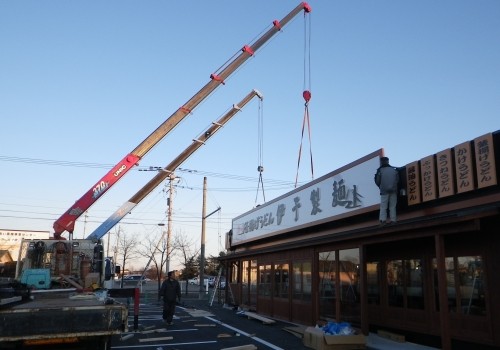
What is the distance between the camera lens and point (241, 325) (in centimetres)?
1620

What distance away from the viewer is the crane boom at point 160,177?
724 inches

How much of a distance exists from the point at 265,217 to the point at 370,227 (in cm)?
890

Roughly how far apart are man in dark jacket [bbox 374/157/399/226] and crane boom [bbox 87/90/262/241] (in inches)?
426

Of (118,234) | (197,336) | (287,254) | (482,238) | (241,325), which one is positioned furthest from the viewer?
(118,234)

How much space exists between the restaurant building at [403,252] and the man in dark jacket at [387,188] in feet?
1.05

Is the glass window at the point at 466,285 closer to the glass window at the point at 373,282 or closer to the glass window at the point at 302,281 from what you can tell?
the glass window at the point at 373,282

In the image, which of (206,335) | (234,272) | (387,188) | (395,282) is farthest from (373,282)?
(234,272)

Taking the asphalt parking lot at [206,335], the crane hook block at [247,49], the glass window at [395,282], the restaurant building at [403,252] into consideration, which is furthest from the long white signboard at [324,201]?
the crane hook block at [247,49]

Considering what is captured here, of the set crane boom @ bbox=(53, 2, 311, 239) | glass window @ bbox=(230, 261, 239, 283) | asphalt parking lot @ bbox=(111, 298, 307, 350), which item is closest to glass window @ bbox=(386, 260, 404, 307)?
asphalt parking lot @ bbox=(111, 298, 307, 350)

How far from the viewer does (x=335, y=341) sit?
10875mm

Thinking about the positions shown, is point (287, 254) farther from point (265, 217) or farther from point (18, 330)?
point (18, 330)

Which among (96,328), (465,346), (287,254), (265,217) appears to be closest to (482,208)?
(465,346)

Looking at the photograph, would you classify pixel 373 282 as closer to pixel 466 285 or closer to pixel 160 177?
pixel 466 285

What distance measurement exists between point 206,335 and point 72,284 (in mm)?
4000
